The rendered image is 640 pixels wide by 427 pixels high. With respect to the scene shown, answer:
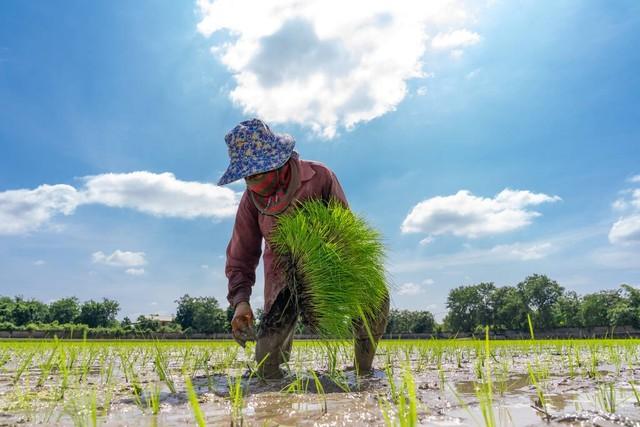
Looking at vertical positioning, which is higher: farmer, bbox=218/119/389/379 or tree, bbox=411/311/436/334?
farmer, bbox=218/119/389/379

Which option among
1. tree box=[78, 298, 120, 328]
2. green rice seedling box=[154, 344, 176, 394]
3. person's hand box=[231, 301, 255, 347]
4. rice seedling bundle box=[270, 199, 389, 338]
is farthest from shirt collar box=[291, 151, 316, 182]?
tree box=[78, 298, 120, 328]

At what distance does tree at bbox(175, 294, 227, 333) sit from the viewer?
78863 millimetres

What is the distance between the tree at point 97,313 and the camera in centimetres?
8444

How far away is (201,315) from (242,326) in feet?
267

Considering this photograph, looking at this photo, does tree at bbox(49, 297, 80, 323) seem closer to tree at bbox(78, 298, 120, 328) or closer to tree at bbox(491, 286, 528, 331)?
tree at bbox(78, 298, 120, 328)

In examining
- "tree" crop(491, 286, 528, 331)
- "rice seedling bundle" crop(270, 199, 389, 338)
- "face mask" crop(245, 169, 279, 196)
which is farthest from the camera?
"tree" crop(491, 286, 528, 331)

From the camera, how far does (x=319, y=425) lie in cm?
163

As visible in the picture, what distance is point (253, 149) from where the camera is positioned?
3123 millimetres

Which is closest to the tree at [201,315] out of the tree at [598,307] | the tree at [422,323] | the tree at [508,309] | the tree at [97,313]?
the tree at [97,313]

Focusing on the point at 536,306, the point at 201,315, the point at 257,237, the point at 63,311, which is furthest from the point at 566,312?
the point at 63,311

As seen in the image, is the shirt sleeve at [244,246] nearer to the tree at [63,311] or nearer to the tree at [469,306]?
the tree at [469,306]

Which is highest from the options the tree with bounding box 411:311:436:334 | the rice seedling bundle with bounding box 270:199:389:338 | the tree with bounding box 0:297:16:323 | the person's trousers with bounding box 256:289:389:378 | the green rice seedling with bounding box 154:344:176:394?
the rice seedling bundle with bounding box 270:199:389:338

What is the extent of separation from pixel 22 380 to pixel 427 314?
262 ft

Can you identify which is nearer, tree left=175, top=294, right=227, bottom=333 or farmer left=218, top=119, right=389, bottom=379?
farmer left=218, top=119, right=389, bottom=379
